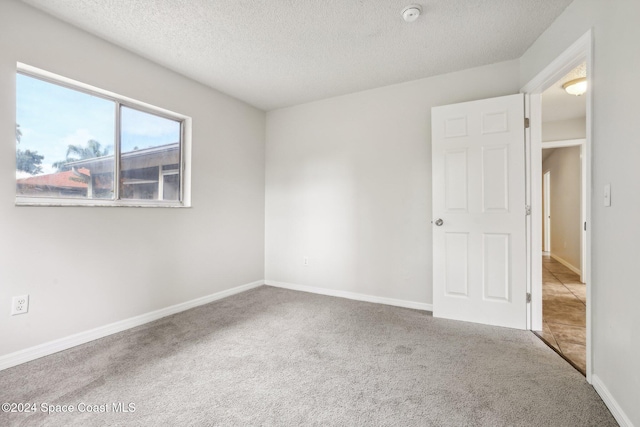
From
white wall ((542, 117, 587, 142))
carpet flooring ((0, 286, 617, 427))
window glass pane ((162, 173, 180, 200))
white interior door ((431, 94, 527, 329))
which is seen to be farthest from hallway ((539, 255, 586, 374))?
window glass pane ((162, 173, 180, 200))

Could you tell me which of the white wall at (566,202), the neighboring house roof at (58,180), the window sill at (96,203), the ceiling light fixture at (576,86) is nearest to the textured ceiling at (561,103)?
the ceiling light fixture at (576,86)

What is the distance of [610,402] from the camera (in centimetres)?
147

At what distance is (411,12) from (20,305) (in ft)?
10.9

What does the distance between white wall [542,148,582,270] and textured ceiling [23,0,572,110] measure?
12.5ft

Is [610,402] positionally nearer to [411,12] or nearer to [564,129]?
[411,12]

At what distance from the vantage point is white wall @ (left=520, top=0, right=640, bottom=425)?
1.32 metres

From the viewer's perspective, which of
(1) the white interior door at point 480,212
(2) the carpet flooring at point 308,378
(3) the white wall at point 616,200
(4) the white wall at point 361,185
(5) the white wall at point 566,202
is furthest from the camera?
(5) the white wall at point 566,202

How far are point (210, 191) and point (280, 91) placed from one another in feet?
4.70

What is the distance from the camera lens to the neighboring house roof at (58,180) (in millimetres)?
2053

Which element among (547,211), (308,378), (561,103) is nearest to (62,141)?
(308,378)

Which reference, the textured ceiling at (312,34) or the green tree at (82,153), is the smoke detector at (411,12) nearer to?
the textured ceiling at (312,34)

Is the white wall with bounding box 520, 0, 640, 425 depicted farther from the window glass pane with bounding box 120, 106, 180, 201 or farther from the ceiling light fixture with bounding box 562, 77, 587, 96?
the window glass pane with bounding box 120, 106, 180, 201

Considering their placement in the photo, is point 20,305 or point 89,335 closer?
point 20,305

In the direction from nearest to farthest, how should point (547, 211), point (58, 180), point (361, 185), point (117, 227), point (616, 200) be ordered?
point (616, 200) < point (58, 180) < point (117, 227) < point (361, 185) < point (547, 211)
